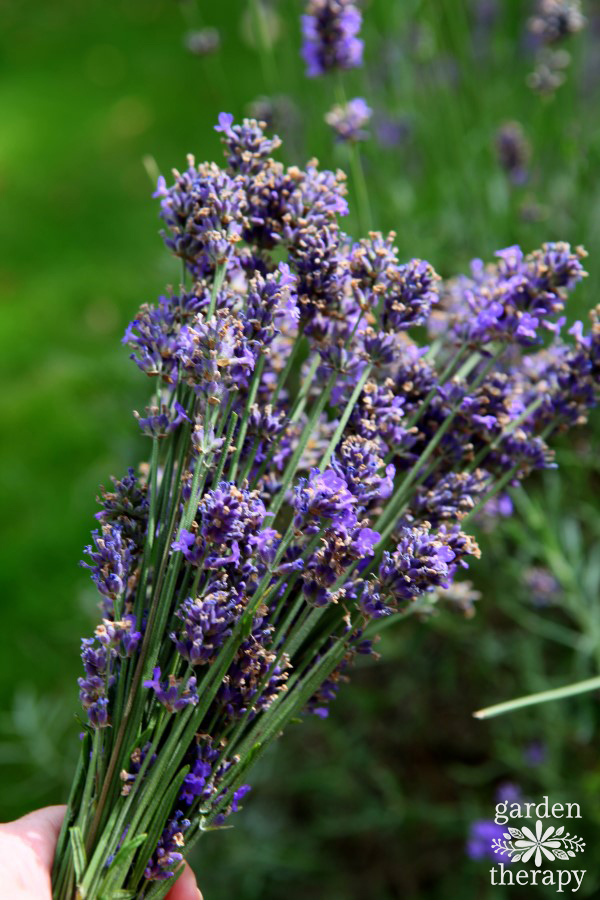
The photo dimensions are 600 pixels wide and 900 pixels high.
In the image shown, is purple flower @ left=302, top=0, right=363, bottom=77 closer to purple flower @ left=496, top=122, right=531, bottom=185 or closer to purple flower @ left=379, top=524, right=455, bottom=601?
purple flower @ left=496, top=122, right=531, bottom=185

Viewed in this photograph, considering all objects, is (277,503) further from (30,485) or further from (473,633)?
(30,485)

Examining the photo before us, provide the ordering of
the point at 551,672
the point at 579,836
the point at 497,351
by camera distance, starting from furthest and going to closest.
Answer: the point at 551,672 < the point at 579,836 < the point at 497,351

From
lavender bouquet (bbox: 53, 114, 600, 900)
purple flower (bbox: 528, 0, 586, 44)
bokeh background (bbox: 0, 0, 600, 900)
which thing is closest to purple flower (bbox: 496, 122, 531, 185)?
bokeh background (bbox: 0, 0, 600, 900)

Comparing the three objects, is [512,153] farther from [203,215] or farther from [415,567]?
[415,567]

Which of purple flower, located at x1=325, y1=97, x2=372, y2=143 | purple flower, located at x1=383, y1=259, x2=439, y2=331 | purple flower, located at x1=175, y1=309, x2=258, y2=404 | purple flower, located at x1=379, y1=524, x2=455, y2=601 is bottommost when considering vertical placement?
purple flower, located at x1=379, y1=524, x2=455, y2=601

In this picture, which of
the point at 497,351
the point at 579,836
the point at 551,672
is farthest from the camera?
the point at 551,672

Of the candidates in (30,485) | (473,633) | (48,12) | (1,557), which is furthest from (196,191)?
(48,12)
